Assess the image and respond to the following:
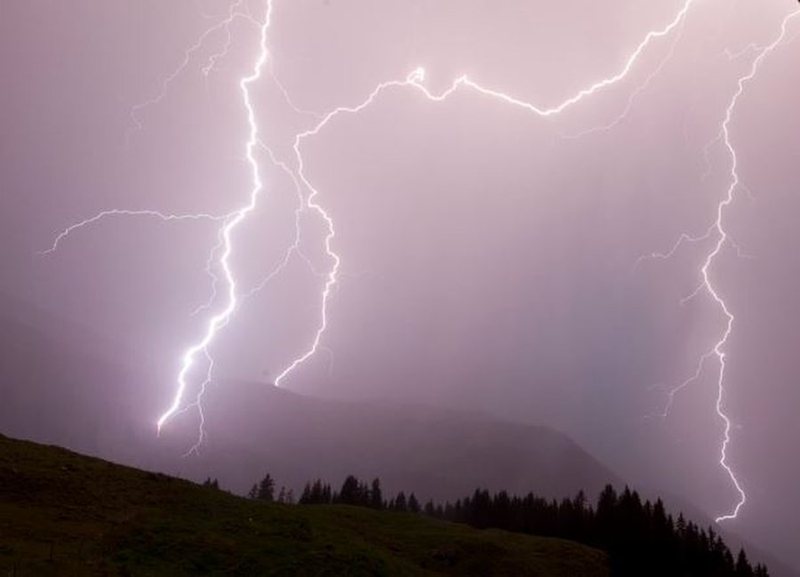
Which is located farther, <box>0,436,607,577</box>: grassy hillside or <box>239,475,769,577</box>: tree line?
<box>239,475,769,577</box>: tree line

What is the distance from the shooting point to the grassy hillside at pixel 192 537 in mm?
15609

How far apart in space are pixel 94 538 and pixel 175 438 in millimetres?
176239

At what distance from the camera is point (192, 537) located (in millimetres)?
17688

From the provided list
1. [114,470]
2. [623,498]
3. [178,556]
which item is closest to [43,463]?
[114,470]

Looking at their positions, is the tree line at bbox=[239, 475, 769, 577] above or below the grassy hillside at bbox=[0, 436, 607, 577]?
above

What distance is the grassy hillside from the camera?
51.2 ft

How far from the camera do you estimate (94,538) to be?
16.5m

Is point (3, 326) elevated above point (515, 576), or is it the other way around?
point (3, 326)

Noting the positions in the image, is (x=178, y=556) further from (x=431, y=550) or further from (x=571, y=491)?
(x=571, y=491)

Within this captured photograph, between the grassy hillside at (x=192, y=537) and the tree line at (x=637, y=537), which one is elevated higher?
the tree line at (x=637, y=537)

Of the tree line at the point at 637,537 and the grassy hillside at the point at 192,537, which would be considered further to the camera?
the tree line at the point at 637,537

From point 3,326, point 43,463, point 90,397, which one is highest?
point 3,326

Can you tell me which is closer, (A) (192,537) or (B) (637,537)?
(A) (192,537)

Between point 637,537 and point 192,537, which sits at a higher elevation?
point 637,537
